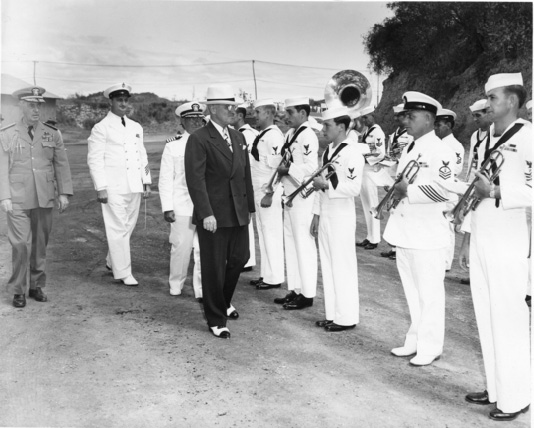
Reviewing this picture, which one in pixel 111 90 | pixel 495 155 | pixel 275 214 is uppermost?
pixel 111 90

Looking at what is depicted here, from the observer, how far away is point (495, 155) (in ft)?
14.0

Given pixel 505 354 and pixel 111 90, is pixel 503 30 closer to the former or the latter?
pixel 111 90

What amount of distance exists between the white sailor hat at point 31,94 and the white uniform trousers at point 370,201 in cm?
514

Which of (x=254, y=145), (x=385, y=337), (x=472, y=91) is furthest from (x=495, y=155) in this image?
(x=472, y=91)

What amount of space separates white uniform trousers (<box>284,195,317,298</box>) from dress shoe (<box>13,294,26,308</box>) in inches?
113

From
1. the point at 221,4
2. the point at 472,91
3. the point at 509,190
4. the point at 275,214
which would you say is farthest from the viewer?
the point at 472,91

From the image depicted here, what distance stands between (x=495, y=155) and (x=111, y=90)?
188 inches

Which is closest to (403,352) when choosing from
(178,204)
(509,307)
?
(509,307)

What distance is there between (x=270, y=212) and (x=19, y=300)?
9.81 ft

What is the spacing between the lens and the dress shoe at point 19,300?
21.0 feet

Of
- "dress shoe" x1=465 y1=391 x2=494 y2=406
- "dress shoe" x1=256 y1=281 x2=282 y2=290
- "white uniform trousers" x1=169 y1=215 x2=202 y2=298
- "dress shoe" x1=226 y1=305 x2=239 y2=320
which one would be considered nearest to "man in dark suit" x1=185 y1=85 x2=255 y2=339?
"dress shoe" x1=226 y1=305 x2=239 y2=320

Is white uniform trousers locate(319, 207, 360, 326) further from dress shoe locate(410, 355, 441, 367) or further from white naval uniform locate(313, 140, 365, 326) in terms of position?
dress shoe locate(410, 355, 441, 367)

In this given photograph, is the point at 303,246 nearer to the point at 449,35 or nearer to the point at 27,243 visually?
the point at 27,243

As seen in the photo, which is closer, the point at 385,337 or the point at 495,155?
the point at 495,155
